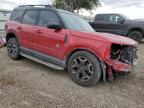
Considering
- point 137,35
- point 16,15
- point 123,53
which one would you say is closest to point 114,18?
point 137,35

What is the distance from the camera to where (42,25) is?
6051 mm

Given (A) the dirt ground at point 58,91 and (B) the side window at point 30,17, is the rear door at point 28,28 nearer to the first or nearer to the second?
(B) the side window at point 30,17

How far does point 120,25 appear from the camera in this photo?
43.3 feet

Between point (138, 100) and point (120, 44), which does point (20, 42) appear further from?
point (138, 100)

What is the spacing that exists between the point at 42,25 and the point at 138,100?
315cm

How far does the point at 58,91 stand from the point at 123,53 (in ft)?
5.75

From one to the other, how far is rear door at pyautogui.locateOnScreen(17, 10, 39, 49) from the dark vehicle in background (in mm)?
7727

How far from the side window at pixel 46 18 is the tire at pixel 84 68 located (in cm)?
121

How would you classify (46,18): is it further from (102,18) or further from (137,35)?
(102,18)

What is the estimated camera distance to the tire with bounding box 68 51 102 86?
4891 mm

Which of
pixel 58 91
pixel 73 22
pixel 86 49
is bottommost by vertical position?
pixel 58 91

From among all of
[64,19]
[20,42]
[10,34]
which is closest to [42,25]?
[64,19]

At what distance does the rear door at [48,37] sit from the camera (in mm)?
5484

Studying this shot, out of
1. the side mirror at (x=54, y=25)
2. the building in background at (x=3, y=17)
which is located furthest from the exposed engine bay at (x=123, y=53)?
the building in background at (x=3, y=17)
